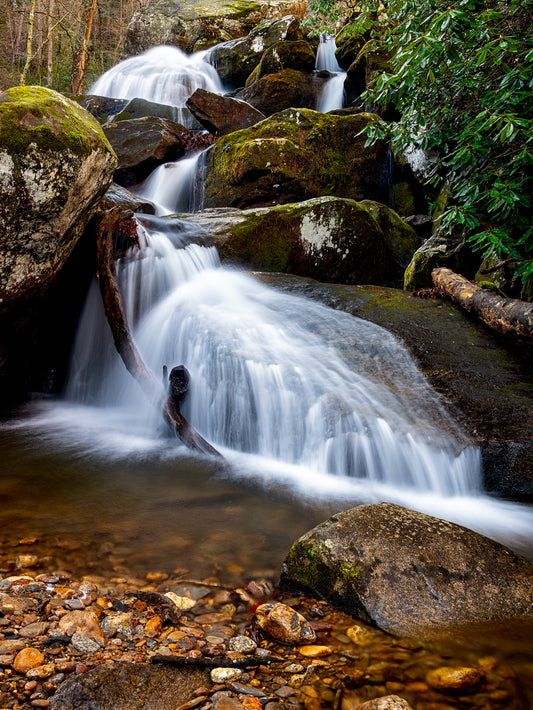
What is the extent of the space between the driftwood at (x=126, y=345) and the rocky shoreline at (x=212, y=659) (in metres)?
2.22

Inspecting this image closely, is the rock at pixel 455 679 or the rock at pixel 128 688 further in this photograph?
the rock at pixel 455 679

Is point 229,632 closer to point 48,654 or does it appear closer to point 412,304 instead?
point 48,654

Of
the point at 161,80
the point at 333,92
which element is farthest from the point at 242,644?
the point at 161,80

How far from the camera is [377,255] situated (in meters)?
8.16

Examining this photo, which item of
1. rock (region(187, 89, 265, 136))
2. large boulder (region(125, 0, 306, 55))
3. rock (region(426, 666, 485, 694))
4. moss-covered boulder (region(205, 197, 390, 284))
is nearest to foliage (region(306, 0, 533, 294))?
moss-covered boulder (region(205, 197, 390, 284))

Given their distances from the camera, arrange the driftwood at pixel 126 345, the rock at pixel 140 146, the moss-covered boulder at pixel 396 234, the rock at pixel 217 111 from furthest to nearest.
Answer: the rock at pixel 217 111, the rock at pixel 140 146, the moss-covered boulder at pixel 396 234, the driftwood at pixel 126 345

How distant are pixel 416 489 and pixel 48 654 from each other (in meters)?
3.15

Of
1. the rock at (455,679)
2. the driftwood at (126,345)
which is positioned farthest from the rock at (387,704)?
the driftwood at (126,345)

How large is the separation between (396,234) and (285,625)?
8.70 m

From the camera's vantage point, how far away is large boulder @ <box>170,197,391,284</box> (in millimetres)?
7617

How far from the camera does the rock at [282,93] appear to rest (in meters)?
14.6

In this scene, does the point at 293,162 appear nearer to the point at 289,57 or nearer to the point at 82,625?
the point at 289,57

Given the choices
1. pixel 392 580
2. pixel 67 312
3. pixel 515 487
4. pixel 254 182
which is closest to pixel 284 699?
pixel 392 580

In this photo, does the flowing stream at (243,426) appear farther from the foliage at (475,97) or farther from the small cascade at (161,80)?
the small cascade at (161,80)
